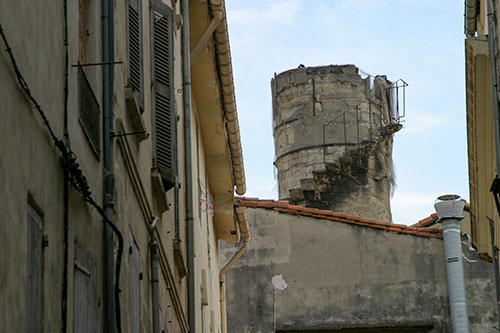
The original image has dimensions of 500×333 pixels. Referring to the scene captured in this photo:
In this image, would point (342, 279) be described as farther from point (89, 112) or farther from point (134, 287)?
point (89, 112)

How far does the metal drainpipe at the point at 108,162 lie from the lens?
6.52 m

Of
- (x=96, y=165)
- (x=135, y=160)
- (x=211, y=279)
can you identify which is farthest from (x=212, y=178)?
(x=96, y=165)

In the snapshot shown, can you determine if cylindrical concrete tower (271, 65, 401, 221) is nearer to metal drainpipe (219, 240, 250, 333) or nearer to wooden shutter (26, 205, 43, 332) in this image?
metal drainpipe (219, 240, 250, 333)

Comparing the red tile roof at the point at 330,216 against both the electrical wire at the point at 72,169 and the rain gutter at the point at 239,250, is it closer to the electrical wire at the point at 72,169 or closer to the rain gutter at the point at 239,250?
the rain gutter at the point at 239,250

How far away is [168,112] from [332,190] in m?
24.9

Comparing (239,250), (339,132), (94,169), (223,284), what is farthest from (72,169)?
(339,132)

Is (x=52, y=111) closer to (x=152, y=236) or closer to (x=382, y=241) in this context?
(x=152, y=236)

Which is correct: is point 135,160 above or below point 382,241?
below

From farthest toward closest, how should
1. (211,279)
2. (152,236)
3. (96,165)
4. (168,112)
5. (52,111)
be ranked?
(211,279) < (168,112) < (152,236) < (96,165) < (52,111)

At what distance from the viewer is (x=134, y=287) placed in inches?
314

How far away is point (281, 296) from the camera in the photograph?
81.5ft

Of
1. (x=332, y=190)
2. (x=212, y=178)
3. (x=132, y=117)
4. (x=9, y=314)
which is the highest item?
(x=332, y=190)

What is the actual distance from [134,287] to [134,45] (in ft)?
6.44

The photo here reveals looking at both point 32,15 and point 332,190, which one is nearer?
point 32,15
